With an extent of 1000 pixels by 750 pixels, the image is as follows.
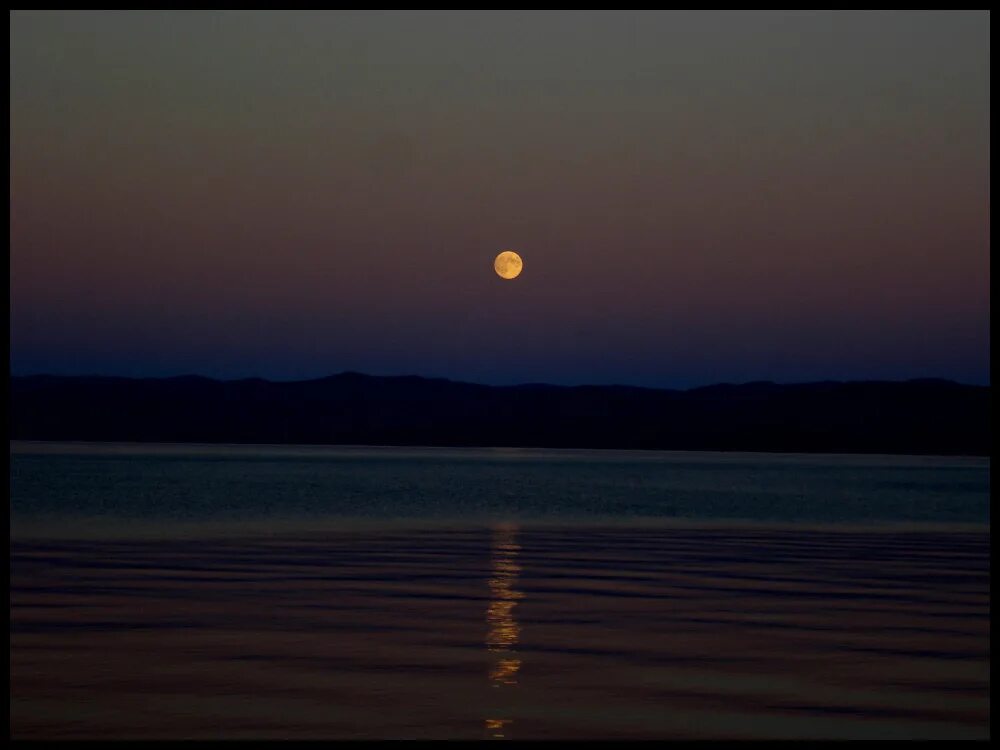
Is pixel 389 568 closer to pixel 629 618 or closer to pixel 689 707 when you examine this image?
pixel 629 618

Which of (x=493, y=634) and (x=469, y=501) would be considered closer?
(x=493, y=634)

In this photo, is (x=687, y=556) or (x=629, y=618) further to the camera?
(x=687, y=556)

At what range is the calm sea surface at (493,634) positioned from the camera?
1346 centimetres

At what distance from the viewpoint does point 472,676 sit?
1548 cm

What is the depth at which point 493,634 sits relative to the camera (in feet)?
60.5

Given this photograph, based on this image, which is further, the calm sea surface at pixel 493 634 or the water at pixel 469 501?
the water at pixel 469 501

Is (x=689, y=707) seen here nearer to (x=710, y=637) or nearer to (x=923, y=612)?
(x=710, y=637)

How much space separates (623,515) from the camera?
50.0 metres

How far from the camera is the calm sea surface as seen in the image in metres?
13.5

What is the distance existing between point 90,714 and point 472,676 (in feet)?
13.4

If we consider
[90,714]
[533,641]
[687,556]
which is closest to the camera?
[90,714]

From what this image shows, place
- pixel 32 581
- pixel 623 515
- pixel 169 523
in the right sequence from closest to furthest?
pixel 32 581 < pixel 169 523 < pixel 623 515

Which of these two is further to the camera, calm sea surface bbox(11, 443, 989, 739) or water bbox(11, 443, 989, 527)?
water bbox(11, 443, 989, 527)

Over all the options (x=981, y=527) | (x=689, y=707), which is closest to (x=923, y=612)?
(x=689, y=707)
